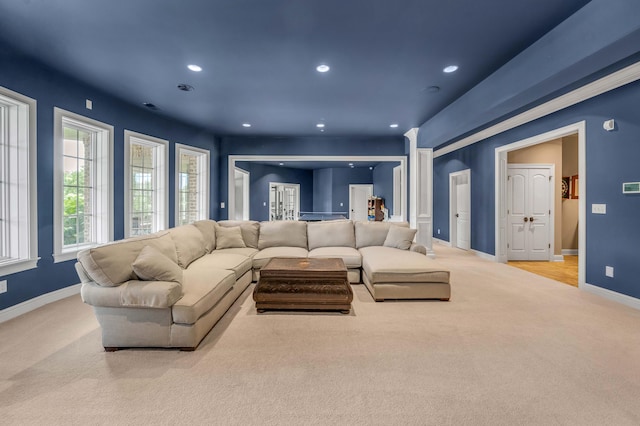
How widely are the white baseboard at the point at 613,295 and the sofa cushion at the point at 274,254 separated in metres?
3.68

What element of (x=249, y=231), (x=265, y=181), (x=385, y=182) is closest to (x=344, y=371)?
(x=249, y=231)

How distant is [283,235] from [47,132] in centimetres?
311

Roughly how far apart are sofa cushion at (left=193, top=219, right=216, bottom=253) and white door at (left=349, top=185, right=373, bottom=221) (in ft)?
27.5

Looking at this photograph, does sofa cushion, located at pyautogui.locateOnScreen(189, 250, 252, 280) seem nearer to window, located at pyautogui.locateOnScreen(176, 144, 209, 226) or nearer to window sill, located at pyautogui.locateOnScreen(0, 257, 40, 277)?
window sill, located at pyautogui.locateOnScreen(0, 257, 40, 277)

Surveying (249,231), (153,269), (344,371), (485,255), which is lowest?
(344,371)

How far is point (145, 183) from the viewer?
5258mm

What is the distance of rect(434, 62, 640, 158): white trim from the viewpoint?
131 inches

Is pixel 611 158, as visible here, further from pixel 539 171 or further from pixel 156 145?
pixel 156 145

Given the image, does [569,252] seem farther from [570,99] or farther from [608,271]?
[570,99]

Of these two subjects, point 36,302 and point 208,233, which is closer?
point 36,302

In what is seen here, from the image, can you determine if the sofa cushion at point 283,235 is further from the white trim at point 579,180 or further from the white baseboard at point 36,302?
the white trim at point 579,180

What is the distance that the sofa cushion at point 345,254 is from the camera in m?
4.13

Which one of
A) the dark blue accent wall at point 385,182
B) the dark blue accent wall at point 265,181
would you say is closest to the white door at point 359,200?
the dark blue accent wall at point 385,182

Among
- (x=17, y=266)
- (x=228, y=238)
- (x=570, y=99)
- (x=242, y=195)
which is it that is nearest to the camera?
(x=17, y=266)
